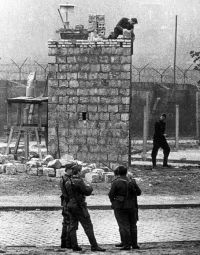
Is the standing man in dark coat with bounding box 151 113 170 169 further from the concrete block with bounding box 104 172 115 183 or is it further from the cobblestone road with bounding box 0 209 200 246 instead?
the cobblestone road with bounding box 0 209 200 246

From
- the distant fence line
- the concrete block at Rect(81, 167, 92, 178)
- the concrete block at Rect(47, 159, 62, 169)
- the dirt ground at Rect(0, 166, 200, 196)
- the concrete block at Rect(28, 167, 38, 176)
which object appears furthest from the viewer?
the distant fence line

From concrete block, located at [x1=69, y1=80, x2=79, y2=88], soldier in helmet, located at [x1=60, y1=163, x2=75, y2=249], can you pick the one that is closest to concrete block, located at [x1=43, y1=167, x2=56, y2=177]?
concrete block, located at [x1=69, y1=80, x2=79, y2=88]

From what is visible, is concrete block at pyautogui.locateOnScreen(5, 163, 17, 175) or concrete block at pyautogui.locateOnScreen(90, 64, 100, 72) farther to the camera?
concrete block at pyautogui.locateOnScreen(90, 64, 100, 72)

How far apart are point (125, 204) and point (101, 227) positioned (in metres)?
1.96

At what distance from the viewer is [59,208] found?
47.3ft

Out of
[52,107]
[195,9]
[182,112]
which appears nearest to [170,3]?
[195,9]

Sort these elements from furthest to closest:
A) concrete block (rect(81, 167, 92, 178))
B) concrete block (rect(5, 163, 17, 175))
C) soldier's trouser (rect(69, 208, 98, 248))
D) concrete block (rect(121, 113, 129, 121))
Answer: concrete block (rect(121, 113, 129, 121)) → concrete block (rect(5, 163, 17, 175)) → concrete block (rect(81, 167, 92, 178)) → soldier's trouser (rect(69, 208, 98, 248))

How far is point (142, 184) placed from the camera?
61.2ft

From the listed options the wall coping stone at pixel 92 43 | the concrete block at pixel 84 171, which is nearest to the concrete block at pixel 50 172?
the concrete block at pixel 84 171

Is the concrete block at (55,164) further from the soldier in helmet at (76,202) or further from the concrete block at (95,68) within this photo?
the soldier in helmet at (76,202)

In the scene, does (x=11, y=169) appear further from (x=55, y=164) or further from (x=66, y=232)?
(x=66, y=232)

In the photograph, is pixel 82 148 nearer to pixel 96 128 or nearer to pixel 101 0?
pixel 96 128

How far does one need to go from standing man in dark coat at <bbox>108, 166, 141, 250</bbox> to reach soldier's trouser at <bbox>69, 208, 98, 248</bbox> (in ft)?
1.84

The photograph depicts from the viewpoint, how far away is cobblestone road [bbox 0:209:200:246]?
1135cm
